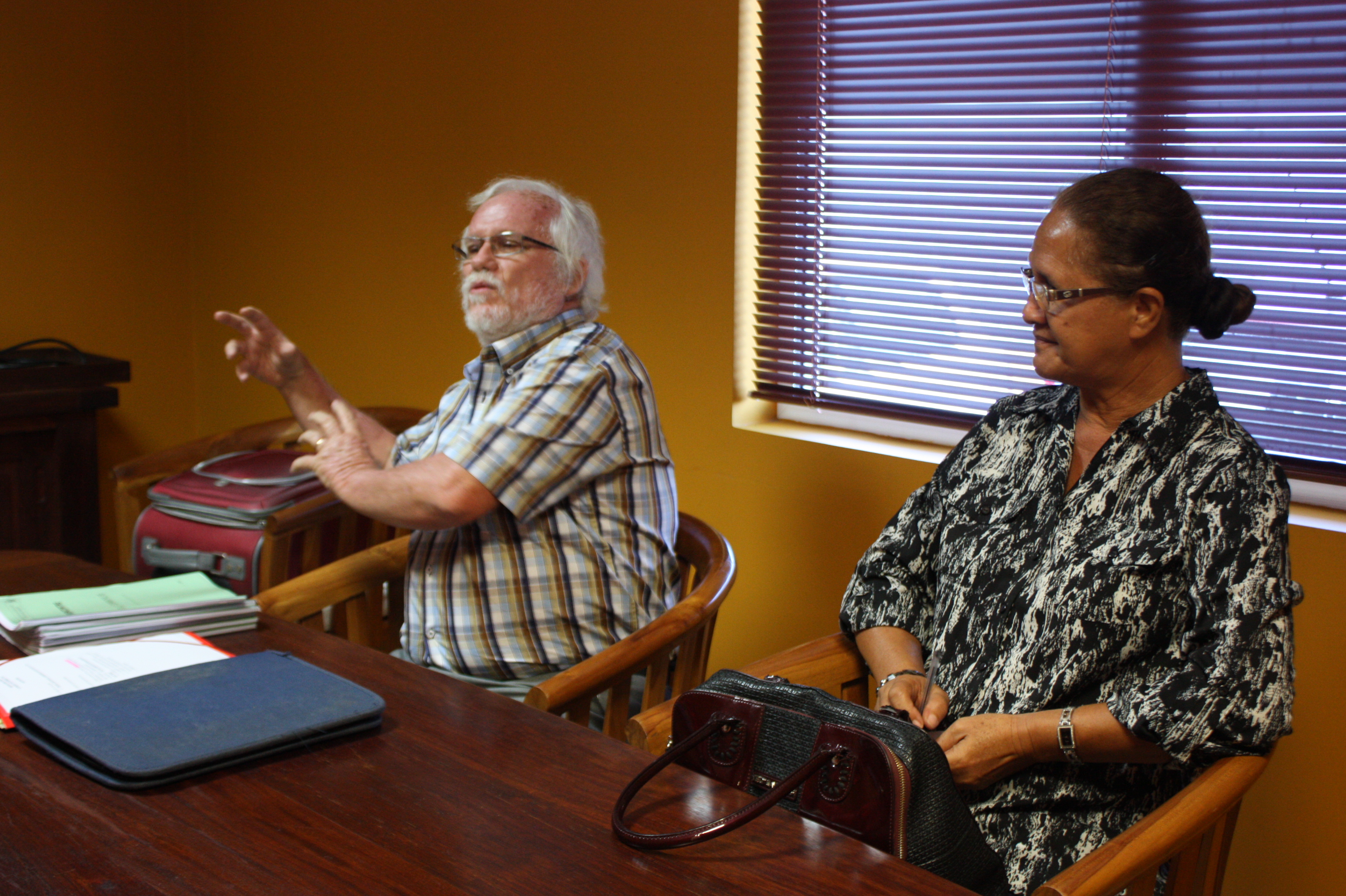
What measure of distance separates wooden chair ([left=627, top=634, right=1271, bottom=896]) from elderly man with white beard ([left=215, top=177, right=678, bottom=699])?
47cm

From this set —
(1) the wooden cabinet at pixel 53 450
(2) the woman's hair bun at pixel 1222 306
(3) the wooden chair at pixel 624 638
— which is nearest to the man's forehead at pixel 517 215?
(3) the wooden chair at pixel 624 638

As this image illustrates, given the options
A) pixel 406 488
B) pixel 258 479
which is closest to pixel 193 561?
pixel 258 479

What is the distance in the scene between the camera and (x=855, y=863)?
1.10 meters

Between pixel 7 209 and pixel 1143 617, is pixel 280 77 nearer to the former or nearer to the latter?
pixel 7 209

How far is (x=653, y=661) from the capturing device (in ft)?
5.90

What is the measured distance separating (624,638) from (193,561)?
4.02 feet

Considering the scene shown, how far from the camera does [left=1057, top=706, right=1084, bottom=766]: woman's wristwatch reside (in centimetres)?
150

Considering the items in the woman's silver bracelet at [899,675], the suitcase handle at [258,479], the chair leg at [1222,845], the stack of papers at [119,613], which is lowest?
the chair leg at [1222,845]

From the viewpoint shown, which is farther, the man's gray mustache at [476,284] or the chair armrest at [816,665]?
the man's gray mustache at [476,284]

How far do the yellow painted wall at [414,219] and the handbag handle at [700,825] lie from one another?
133 centimetres

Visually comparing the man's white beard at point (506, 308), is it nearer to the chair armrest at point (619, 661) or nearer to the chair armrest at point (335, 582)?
the chair armrest at point (335, 582)

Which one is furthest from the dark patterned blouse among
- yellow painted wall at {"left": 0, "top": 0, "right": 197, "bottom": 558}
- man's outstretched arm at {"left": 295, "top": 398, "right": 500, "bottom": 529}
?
yellow painted wall at {"left": 0, "top": 0, "right": 197, "bottom": 558}

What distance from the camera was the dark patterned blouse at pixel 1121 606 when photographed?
4.67ft

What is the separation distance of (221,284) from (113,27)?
90 cm
